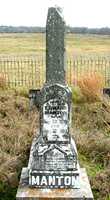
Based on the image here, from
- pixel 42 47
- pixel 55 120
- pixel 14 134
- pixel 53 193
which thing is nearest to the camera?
pixel 53 193

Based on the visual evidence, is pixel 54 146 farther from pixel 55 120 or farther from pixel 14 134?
pixel 14 134

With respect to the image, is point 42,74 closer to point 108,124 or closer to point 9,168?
point 108,124

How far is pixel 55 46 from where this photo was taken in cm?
706

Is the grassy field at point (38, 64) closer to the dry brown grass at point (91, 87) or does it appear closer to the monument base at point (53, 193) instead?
the dry brown grass at point (91, 87)

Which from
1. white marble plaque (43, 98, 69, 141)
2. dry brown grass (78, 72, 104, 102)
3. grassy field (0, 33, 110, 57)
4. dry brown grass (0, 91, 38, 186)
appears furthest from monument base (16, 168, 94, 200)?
grassy field (0, 33, 110, 57)

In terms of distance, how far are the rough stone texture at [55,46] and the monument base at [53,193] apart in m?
1.61

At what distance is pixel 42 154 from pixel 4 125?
3.65 metres

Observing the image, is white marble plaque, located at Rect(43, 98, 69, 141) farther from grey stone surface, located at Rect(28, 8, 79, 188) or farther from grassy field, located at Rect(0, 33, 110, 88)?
grassy field, located at Rect(0, 33, 110, 88)

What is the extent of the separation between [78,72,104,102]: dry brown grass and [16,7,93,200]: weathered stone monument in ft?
21.9

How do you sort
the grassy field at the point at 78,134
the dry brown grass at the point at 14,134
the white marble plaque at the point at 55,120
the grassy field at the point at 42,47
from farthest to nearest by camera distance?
the grassy field at the point at 42,47, the dry brown grass at the point at 14,134, the grassy field at the point at 78,134, the white marble plaque at the point at 55,120

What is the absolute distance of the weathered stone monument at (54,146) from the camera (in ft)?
23.4

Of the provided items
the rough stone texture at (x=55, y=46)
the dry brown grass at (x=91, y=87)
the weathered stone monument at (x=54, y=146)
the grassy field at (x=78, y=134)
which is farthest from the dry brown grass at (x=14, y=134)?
the rough stone texture at (x=55, y=46)

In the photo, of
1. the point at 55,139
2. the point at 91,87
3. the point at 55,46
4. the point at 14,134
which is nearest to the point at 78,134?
the point at 14,134

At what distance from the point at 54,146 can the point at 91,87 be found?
22.9 feet
